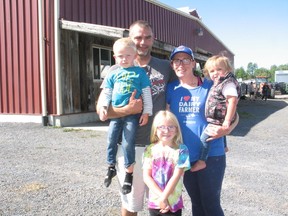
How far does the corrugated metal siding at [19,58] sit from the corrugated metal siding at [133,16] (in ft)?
4.05

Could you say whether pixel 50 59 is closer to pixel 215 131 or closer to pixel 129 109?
pixel 129 109

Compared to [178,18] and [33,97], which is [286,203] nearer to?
[33,97]

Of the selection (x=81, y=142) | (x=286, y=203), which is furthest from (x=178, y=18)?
(x=286, y=203)

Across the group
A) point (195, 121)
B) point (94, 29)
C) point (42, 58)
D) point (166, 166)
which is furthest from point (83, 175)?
point (42, 58)

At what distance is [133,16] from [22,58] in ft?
17.7

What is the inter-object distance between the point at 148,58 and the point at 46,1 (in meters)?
8.51

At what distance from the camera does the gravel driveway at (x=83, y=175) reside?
426 centimetres

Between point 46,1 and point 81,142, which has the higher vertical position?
point 46,1

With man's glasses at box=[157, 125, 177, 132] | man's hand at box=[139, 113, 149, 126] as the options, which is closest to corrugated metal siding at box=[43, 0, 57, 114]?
man's hand at box=[139, 113, 149, 126]

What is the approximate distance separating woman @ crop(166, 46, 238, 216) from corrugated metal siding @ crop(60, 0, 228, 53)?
28.6 feet

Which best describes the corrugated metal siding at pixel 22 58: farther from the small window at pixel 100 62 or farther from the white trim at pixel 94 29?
the small window at pixel 100 62

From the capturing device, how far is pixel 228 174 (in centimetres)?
584

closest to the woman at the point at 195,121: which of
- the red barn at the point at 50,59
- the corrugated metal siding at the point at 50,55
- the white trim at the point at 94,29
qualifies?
the white trim at the point at 94,29

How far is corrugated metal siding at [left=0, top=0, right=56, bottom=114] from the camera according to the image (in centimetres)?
1067
